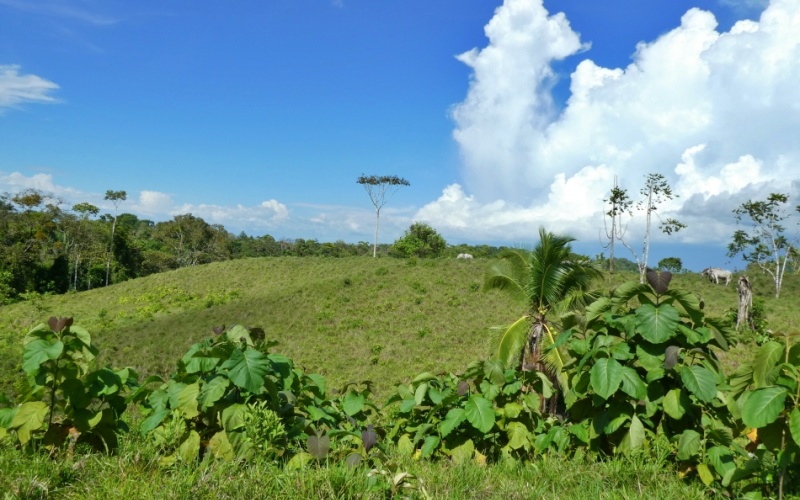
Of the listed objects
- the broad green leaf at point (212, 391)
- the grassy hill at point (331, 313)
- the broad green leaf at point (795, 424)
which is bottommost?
the grassy hill at point (331, 313)

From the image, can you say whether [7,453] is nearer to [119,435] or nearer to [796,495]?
[119,435]

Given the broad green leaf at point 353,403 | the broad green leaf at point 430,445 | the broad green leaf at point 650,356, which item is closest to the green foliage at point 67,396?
the broad green leaf at point 353,403

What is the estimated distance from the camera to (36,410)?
308 centimetres

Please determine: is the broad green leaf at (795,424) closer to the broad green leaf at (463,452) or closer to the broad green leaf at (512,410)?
the broad green leaf at (512,410)

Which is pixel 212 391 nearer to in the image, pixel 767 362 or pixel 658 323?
pixel 658 323

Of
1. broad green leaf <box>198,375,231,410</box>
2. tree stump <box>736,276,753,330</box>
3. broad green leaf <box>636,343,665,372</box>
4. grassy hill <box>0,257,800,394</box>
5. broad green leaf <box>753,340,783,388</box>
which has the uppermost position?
broad green leaf <box>753,340,783,388</box>

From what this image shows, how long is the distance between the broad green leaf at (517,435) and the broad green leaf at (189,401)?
196 cm

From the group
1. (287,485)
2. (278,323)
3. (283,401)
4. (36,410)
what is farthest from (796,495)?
(278,323)

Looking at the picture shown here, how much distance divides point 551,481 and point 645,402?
30.0 inches

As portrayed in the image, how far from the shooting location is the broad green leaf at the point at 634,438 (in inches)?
121

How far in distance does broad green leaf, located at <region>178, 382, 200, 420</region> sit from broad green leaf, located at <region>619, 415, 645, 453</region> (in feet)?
8.22

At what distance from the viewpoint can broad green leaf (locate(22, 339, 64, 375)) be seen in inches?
112

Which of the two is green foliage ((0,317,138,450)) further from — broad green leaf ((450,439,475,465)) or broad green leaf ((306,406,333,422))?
broad green leaf ((450,439,475,465))

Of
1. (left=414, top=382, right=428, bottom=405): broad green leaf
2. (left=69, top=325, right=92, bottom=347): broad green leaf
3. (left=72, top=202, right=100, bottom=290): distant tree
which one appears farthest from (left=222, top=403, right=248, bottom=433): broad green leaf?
(left=72, top=202, right=100, bottom=290): distant tree
